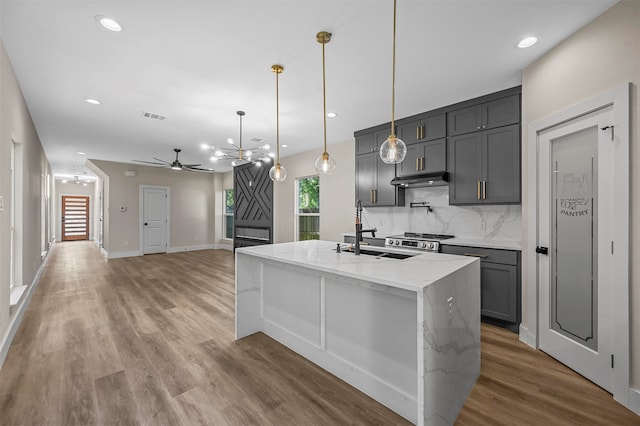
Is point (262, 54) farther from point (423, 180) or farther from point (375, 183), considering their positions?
point (375, 183)

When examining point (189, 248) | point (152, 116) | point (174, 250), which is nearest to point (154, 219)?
point (174, 250)

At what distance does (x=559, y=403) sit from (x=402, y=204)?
302cm

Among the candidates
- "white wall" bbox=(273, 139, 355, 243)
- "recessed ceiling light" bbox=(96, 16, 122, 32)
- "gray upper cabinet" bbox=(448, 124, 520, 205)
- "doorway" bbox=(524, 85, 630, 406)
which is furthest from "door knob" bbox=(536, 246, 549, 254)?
"recessed ceiling light" bbox=(96, 16, 122, 32)

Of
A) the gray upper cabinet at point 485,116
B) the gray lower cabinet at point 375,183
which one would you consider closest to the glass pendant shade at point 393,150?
the gray upper cabinet at point 485,116

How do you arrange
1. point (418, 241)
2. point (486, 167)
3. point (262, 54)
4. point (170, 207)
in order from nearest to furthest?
1. point (262, 54)
2. point (486, 167)
3. point (418, 241)
4. point (170, 207)

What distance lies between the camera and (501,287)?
3.09 meters

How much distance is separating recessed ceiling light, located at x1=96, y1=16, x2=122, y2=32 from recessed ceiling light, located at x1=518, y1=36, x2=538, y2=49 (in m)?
3.26

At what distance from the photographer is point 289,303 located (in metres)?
2.67

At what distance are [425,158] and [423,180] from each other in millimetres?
360

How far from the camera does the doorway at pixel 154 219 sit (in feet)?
27.3

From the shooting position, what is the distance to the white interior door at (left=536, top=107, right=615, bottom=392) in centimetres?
205

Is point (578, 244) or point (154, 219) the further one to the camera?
point (154, 219)

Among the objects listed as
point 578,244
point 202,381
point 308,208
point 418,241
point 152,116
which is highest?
point 152,116

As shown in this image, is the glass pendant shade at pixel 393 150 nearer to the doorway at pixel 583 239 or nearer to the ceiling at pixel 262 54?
the ceiling at pixel 262 54
